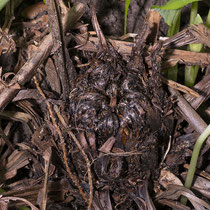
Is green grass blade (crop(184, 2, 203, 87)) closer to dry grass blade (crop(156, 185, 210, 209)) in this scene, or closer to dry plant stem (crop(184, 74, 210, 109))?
dry plant stem (crop(184, 74, 210, 109))

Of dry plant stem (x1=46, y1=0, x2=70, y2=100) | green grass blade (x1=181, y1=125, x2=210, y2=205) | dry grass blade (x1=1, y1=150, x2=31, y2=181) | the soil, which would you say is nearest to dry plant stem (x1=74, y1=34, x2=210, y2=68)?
the soil

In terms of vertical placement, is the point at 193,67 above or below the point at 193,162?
above

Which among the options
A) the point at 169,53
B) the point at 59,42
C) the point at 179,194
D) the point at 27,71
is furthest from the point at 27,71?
the point at 179,194

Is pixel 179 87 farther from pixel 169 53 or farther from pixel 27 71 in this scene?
pixel 27 71

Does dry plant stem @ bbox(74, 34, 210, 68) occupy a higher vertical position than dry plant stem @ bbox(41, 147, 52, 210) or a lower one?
higher

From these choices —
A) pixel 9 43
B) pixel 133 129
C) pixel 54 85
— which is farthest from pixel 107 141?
pixel 9 43

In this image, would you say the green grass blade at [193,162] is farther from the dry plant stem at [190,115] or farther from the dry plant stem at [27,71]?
the dry plant stem at [27,71]
